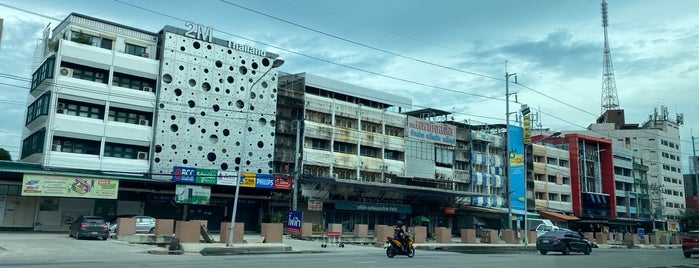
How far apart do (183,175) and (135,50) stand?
11733 mm

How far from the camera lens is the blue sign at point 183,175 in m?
45.0

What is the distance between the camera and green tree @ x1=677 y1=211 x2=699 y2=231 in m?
84.9

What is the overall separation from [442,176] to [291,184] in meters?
21.8

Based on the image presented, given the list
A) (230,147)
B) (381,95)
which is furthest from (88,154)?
(381,95)

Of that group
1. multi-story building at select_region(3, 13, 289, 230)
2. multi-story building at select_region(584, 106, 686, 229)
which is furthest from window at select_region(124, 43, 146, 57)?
multi-story building at select_region(584, 106, 686, 229)

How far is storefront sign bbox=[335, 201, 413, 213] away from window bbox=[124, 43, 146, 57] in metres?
21.5

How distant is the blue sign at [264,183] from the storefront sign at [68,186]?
10.9 m

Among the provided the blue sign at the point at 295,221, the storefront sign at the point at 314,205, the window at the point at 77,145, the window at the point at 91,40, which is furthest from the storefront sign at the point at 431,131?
the window at the point at 77,145

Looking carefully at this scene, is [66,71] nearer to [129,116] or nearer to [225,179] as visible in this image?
[129,116]

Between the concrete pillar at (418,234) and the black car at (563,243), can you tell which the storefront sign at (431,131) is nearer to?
the concrete pillar at (418,234)

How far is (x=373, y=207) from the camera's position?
56.7 meters

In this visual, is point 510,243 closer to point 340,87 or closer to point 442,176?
point 442,176

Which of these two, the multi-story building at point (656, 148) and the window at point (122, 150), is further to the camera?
the multi-story building at point (656, 148)

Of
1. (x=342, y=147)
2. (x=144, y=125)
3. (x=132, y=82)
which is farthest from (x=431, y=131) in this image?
(x=132, y=82)
